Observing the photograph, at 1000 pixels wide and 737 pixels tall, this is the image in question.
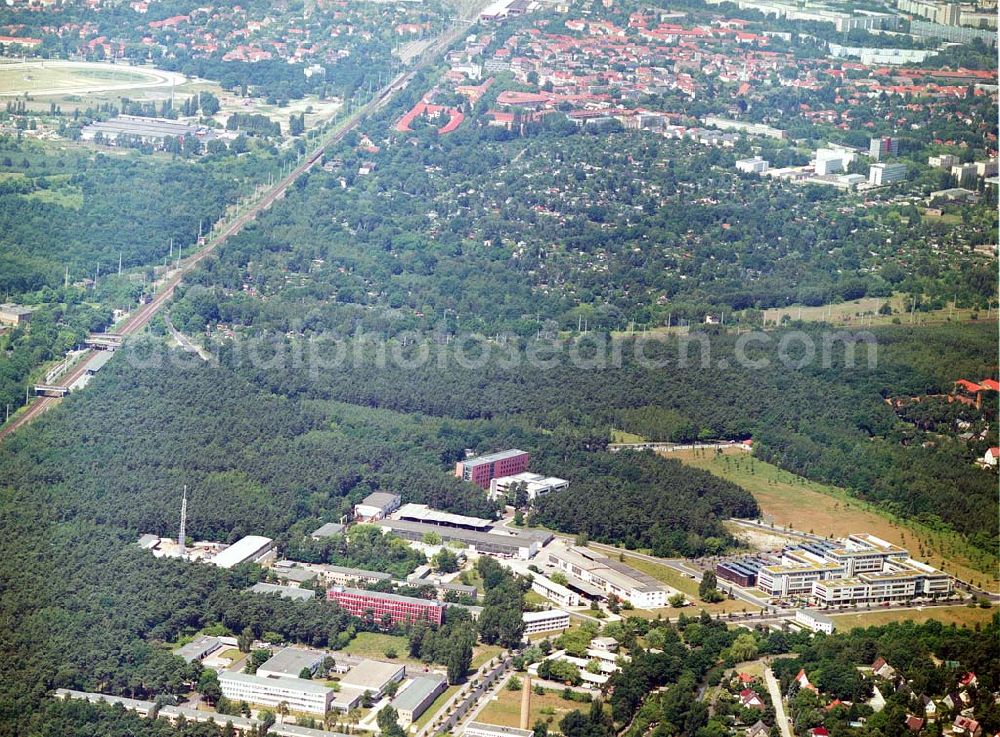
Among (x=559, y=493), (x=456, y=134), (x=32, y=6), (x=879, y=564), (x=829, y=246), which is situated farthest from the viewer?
(x=32, y=6)

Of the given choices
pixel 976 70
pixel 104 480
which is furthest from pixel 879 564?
pixel 976 70

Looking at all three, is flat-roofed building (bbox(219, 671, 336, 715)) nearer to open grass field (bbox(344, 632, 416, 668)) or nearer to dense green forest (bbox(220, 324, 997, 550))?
open grass field (bbox(344, 632, 416, 668))

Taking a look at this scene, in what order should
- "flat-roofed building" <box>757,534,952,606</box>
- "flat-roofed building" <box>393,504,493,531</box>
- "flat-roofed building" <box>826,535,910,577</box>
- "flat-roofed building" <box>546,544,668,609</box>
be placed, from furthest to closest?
1. "flat-roofed building" <box>393,504,493,531</box>
2. "flat-roofed building" <box>826,535,910,577</box>
3. "flat-roofed building" <box>757,534,952,606</box>
4. "flat-roofed building" <box>546,544,668,609</box>

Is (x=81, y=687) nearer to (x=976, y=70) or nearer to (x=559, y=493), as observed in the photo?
(x=559, y=493)

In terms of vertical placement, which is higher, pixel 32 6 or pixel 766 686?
pixel 32 6

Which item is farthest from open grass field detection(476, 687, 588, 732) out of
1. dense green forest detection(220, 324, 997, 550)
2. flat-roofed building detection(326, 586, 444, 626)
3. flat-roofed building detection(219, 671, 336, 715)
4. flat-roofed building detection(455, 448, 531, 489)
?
flat-roofed building detection(455, 448, 531, 489)

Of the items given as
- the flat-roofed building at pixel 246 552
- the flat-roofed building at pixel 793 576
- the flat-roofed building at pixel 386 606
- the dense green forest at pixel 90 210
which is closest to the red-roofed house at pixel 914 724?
the flat-roofed building at pixel 793 576
